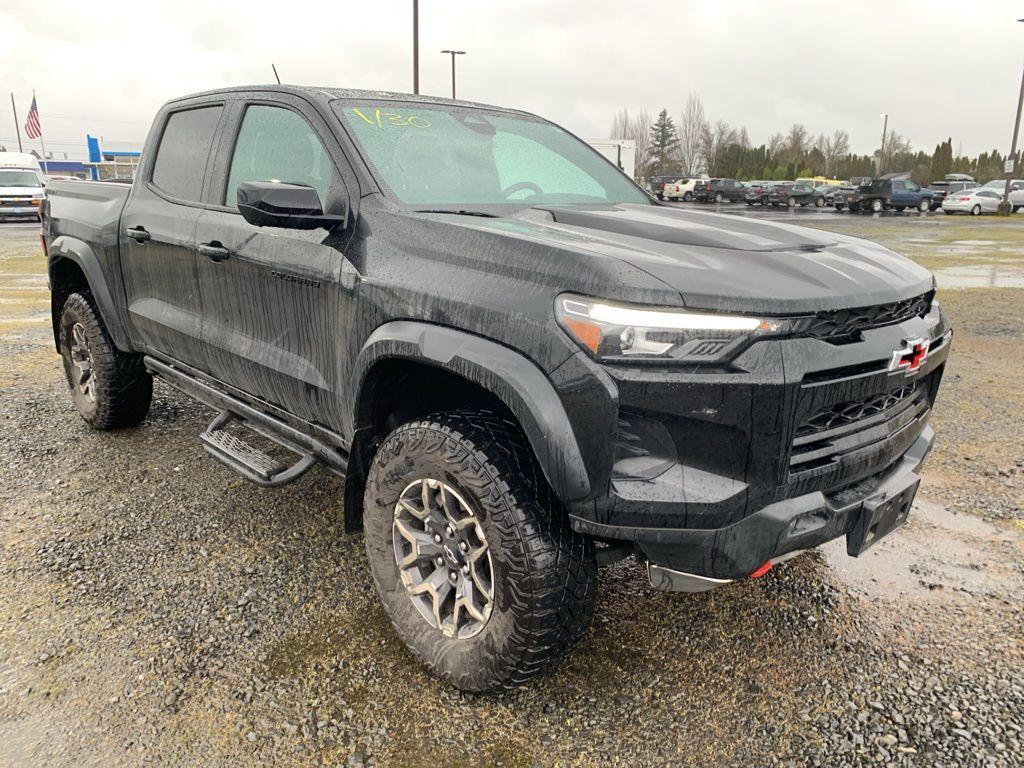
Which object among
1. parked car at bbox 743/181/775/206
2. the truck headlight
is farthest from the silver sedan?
the truck headlight

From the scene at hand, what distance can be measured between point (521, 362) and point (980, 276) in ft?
41.5

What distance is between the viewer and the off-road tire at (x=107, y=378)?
4426mm

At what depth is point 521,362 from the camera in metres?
2.07

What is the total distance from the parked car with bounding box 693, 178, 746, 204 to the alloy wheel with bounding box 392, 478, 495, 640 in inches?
1681

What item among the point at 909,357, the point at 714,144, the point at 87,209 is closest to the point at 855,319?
the point at 909,357

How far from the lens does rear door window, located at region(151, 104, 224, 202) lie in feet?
11.7

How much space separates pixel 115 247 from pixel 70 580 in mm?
1861

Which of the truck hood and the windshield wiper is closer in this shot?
the truck hood

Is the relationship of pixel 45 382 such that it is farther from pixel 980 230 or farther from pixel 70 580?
pixel 980 230

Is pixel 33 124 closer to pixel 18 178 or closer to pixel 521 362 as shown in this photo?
pixel 18 178

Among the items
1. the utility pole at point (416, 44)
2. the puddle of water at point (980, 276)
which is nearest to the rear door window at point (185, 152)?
the puddle of water at point (980, 276)

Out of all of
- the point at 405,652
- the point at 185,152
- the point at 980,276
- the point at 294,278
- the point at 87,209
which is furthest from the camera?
the point at 980,276

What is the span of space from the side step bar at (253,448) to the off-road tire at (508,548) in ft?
2.17

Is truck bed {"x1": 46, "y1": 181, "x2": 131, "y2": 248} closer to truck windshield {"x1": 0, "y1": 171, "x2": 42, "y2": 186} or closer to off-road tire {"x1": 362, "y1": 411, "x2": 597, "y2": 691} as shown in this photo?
off-road tire {"x1": 362, "y1": 411, "x2": 597, "y2": 691}
